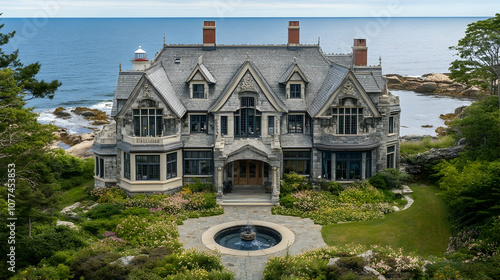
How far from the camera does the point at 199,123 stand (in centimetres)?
4216

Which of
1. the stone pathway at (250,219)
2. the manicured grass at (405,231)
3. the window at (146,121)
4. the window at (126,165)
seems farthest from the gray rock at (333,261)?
the window at (126,165)

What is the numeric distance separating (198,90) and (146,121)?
5181mm

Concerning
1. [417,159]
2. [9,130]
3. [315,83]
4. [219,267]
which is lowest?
[219,267]

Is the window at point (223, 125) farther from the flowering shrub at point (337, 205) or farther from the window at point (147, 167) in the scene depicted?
the flowering shrub at point (337, 205)

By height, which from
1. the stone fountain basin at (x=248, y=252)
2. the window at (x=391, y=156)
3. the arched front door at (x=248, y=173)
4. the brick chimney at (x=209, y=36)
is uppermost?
the brick chimney at (x=209, y=36)

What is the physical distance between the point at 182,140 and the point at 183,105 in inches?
114

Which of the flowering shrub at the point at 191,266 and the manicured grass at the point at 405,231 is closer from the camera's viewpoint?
the flowering shrub at the point at 191,266

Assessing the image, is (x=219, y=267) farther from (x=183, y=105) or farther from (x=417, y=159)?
(x=417, y=159)

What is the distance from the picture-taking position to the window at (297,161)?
42000mm

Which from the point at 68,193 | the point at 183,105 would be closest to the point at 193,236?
the point at 183,105

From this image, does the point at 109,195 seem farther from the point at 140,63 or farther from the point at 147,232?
the point at 140,63

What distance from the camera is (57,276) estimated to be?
2462 cm

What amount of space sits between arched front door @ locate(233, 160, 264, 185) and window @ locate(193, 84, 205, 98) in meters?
6.35

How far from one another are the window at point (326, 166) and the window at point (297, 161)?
1224 mm
